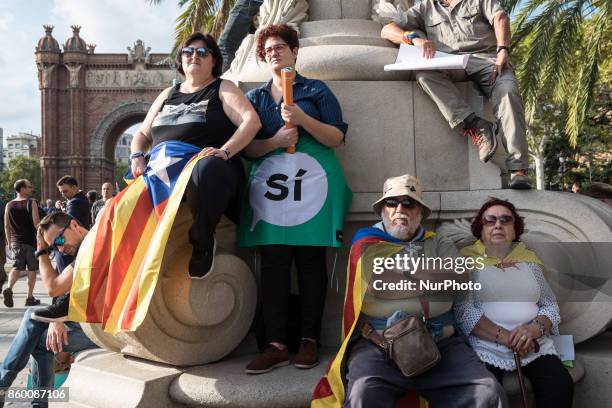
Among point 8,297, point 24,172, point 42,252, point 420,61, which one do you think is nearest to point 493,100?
point 420,61

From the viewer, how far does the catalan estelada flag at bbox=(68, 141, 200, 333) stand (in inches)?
Answer: 117

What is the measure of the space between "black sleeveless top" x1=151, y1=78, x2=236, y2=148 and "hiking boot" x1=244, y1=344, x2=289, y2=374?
119cm

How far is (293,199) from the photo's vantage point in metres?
3.38

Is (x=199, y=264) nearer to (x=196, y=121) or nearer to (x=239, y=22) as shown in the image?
(x=196, y=121)

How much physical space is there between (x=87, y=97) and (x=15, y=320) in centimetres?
3909

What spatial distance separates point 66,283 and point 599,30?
936 cm

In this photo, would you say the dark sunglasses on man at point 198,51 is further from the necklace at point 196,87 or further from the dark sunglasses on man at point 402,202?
the dark sunglasses on man at point 402,202

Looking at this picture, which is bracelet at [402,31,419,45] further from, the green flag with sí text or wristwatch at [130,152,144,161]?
wristwatch at [130,152,144,161]

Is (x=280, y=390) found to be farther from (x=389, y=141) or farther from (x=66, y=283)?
(x=389, y=141)

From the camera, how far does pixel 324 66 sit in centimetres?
411

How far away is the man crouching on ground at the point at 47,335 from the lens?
366 centimetres

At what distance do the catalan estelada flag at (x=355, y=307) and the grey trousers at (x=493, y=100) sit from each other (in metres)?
1.09

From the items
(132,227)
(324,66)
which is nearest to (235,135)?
(132,227)

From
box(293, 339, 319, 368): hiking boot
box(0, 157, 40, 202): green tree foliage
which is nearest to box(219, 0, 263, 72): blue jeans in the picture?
box(293, 339, 319, 368): hiking boot
